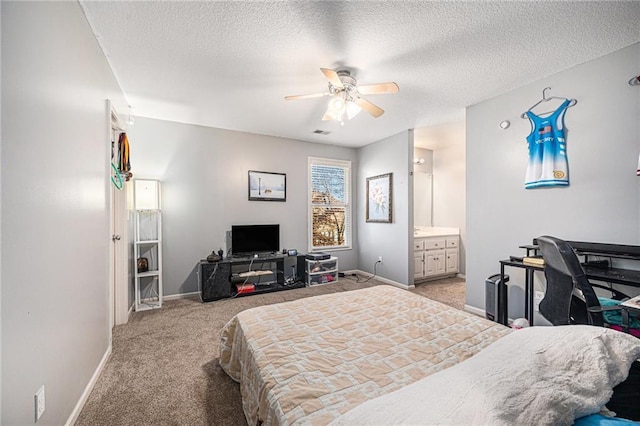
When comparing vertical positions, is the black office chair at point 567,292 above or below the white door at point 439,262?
above

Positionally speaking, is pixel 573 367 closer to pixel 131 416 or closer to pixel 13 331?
pixel 13 331

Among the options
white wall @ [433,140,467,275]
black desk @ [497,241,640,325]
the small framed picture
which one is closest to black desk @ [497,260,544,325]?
black desk @ [497,241,640,325]

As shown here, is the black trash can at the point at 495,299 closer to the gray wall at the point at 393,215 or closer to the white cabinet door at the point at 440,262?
the gray wall at the point at 393,215

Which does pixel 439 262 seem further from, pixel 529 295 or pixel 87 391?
pixel 87 391

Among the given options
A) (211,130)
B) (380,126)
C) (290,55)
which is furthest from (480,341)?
(211,130)

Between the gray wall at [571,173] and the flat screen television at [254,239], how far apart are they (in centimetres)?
297

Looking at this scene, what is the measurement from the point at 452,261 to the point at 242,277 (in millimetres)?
4039

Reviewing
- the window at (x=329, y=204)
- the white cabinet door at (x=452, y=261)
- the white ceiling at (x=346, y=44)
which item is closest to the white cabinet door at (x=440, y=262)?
the white cabinet door at (x=452, y=261)

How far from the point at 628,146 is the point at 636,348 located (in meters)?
2.12

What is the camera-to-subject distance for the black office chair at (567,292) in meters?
1.58

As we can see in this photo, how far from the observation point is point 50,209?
54.0 inches

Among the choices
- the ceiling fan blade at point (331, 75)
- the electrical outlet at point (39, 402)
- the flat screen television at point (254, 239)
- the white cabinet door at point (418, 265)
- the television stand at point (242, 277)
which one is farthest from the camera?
the white cabinet door at point (418, 265)

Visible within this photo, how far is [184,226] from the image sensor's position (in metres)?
4.01

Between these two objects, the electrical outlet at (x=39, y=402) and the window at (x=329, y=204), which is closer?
the electrical outlet at (x=39, y=402)
